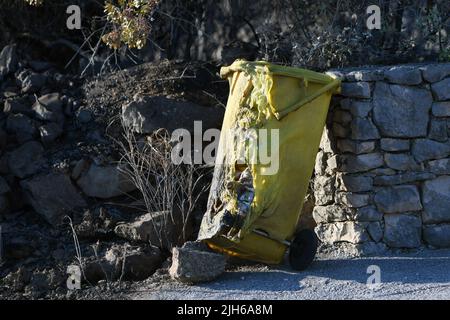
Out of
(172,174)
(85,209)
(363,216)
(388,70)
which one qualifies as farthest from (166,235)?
(388,70)

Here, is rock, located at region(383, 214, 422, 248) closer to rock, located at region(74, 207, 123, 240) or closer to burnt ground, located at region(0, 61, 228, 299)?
burnt ground, located at region(0, 61, 228, 299)

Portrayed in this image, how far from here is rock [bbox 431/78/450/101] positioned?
261 inches

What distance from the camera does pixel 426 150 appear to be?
21.9ft

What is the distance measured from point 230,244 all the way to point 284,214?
0.46 meters

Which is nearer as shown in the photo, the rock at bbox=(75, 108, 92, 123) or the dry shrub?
the dry shrub

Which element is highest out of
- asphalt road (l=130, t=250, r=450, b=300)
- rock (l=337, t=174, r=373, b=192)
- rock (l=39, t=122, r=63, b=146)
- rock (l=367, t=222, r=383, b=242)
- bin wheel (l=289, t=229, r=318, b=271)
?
rock (l=39, t=122, r=63, b=146)

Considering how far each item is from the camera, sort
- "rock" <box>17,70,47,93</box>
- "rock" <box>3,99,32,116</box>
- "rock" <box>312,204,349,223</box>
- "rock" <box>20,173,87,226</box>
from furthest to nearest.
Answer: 1. "rock" <box>17,70,47,93</box>
2. "rock" <box>3,99,32,116</box>
3. "rock" <box>20,173,87,226</box>
4. "rock" <box>312,204,349,223</box>

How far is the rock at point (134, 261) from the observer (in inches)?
253

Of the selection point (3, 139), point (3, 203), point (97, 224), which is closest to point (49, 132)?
point (3, 139)

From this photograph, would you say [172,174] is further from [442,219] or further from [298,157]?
[442,219]

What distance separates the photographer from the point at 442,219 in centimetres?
671

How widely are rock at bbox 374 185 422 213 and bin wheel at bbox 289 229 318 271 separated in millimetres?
676

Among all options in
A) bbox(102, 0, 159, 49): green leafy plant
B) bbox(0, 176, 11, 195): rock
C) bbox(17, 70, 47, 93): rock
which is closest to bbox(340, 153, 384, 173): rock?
bbox(102, 0, 159, 49): green leafy plant

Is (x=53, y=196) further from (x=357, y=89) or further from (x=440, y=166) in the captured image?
(x=440, y=166)
